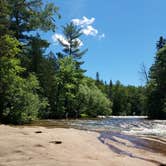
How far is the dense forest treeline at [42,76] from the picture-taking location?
32875mm

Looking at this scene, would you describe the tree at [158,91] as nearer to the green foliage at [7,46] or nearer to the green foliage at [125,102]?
the green foliage at [7,46]

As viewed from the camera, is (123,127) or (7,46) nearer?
(123,127)

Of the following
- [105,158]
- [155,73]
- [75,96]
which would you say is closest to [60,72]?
[75,96]

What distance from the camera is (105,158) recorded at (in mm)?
11539

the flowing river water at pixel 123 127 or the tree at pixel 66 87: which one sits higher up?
the tree at pixel 66 87

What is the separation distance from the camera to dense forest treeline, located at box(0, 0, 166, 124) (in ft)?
108

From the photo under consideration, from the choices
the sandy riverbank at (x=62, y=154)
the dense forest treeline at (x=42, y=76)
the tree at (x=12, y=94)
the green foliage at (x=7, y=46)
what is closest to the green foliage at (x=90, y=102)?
the dense forest treeline at (x=42, y=76)

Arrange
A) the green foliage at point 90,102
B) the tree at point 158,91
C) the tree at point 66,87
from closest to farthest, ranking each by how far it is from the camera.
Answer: the tree at point 158,91, the tree at point 66,87, the green foliage at point 90,102

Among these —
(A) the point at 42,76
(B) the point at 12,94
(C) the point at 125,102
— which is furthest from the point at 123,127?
(C) the point at 125,102

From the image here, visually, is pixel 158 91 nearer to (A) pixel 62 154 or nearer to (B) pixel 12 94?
(B) pixel 12 94

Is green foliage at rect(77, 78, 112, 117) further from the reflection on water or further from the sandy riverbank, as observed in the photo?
the sandy riverbank

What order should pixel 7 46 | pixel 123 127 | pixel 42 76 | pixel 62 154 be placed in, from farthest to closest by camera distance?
pixel 42 76, pixel 7 46, pixel 123 127, pixel 62 154

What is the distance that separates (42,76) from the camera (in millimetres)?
60969

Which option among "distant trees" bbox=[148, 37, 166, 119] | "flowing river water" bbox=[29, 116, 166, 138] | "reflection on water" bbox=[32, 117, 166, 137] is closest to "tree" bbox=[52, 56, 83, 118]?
"distant trees" bbox=[148, 37, 166, 119]
